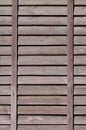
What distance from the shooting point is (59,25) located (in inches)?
89.4

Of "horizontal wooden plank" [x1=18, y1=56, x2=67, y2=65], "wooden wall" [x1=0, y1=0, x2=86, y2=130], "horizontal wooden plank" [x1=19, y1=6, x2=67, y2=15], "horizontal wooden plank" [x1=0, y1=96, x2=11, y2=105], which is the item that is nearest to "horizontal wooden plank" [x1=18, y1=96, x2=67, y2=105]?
"wooden wall" [x1=0, y1=0, x2=86, y2=130]

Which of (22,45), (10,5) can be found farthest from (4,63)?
(10,5)

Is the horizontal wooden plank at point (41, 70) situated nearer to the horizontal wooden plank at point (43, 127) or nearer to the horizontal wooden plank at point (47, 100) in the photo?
the horizontal wooden plank at point (47, 100)

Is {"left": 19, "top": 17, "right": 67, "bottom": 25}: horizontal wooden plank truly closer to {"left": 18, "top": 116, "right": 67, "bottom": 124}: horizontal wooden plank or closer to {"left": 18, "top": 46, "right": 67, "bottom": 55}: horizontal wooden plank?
{"left": 18, "top": 46, "right": 67, "bottom": 55}: horizontal wooden plank

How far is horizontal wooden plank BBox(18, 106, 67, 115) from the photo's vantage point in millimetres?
2244

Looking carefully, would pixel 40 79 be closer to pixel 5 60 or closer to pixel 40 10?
pixel 5 60

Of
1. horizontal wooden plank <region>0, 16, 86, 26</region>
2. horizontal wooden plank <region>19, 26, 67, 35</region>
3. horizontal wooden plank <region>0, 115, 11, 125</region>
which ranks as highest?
horizontal wooden plank <region>0, 16, 86, 26</region>

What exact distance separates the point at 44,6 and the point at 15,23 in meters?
0.33

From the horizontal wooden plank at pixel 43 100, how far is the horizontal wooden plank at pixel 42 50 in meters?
0.43

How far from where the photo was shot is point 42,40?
2.28m

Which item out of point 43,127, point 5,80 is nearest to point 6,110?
point 5,80

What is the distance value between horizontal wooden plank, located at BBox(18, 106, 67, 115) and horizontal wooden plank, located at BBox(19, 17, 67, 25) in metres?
0.82

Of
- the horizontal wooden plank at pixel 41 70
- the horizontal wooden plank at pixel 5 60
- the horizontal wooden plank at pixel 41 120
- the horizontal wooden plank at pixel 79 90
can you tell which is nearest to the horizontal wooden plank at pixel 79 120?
the horizontal wooden plank at pixel 41 120

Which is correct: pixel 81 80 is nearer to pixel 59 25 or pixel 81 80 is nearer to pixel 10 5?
pixel 59 25
